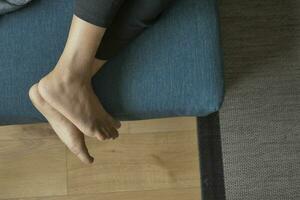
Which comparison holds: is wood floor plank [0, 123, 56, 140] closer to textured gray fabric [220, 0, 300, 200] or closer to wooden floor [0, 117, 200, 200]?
wooden floor [0, 117, 200, 200]

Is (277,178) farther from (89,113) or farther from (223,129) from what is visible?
(89,113)

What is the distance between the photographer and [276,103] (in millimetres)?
1120

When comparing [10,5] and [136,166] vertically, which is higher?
[10,5]

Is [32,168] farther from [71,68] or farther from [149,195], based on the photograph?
[71,68]

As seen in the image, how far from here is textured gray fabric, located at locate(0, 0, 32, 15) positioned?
744mm

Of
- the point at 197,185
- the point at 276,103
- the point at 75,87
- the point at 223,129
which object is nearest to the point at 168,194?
the point at 197,185

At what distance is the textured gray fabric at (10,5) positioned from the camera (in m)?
0.74

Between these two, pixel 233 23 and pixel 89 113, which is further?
pixel 233 23

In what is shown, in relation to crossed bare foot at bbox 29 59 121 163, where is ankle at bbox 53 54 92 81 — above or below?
above

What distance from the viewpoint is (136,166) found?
107 cm

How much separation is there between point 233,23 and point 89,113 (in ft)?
1.90

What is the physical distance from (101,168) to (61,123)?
1.14 feet

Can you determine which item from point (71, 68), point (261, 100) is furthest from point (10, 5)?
point (261, 100)

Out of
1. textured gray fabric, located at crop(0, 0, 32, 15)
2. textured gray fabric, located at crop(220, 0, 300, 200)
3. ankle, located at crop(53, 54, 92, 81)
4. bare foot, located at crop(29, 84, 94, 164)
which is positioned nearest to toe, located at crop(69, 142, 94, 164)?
bare foot, located at crop(29, 84, 94, 164)
